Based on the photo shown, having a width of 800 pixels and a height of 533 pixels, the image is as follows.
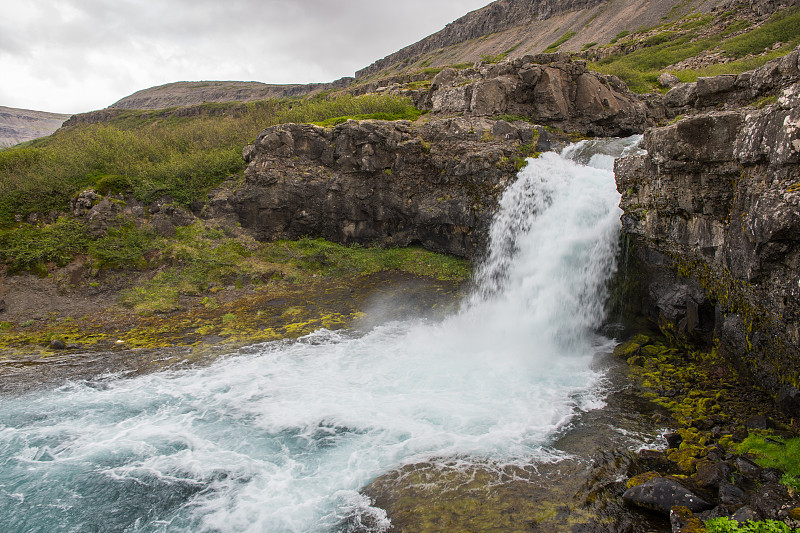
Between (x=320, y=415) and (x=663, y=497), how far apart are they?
7.65 m

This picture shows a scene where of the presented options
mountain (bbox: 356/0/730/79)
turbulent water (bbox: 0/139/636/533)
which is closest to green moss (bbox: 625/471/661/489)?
turbulent water (bbox: 0/139/636/533)

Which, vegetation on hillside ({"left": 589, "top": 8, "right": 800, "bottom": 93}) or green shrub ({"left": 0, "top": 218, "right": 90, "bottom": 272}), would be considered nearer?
green shrub ({"left": 0, "top": 218, "right": 90, "bottom": 272})

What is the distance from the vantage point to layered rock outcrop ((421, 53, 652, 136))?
28.2 m

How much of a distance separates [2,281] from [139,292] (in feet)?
20.2

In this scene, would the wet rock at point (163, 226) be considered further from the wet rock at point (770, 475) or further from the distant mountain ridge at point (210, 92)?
the distant mountain ridge at point (210, 92)

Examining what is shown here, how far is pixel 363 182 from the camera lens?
25.5 meters

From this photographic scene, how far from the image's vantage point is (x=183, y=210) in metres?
25.3

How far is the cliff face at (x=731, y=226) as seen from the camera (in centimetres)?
761

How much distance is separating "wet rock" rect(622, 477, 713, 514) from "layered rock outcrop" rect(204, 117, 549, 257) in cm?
1736

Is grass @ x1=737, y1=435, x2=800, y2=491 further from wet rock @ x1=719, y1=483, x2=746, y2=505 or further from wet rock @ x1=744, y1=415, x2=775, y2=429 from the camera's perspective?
wet rock @ x1=719, y1=483, x2=746, y2=505

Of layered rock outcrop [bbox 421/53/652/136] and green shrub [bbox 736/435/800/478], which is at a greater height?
layered rock outcrop [bbox 421/53/652/136]

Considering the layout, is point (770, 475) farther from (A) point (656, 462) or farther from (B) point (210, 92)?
(B) point (210, 92)

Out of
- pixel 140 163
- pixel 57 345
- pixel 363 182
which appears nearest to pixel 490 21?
pixel 363 182

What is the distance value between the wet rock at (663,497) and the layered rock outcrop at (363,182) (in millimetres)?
17358
